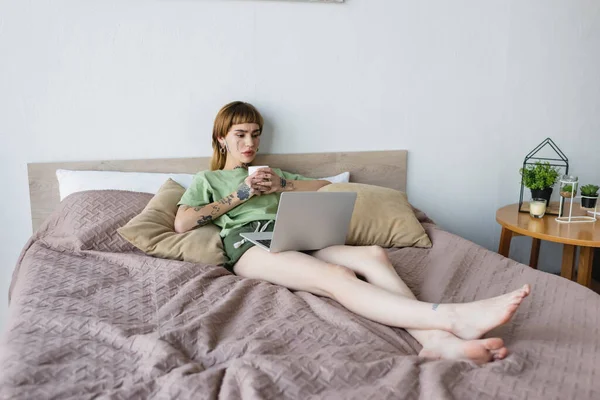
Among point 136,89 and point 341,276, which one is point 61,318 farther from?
point 136,89

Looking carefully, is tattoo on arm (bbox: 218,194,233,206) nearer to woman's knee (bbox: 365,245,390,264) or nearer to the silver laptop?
the silver laptop

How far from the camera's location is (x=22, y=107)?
2109 millimetres

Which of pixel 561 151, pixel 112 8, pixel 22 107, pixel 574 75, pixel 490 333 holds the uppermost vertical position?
pixel 112 8

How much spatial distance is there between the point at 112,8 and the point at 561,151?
218 cm

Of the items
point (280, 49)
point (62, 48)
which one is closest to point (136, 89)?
point (62, 48)

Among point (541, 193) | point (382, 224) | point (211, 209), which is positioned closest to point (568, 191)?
point (541, 193)

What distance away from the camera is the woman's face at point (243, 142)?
215 centimetres

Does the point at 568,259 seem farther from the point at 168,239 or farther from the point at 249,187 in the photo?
the point at 168,239

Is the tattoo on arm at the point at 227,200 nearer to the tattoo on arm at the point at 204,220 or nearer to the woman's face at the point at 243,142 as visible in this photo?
the tattoo on arm at the point at 204,220

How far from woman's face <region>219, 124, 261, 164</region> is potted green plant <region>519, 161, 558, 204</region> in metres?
1.18

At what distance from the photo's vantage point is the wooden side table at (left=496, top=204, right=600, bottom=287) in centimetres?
208

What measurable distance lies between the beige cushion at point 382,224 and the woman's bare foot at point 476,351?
79 cm

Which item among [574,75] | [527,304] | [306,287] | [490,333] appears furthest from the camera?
[574,75]

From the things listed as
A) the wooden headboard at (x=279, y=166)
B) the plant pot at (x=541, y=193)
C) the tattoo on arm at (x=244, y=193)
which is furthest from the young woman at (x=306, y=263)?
the plant pot at (x=541, y=193)
